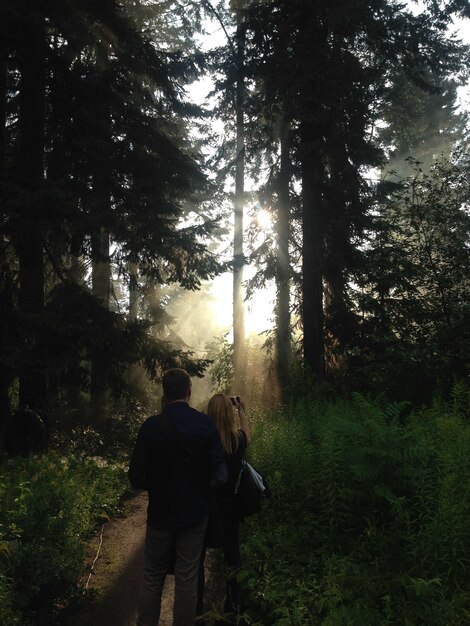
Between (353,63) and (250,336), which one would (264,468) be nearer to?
(353,63)

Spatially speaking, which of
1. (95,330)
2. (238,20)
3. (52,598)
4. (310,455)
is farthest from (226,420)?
(238,20)

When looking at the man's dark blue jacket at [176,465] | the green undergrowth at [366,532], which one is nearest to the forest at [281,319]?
the green undergrowth at [366,532]

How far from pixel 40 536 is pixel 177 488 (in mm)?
2407

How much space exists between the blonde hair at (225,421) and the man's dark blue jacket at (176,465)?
1.79ft

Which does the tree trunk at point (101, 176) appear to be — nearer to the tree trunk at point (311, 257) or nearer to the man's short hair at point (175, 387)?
the tree trunk at point (311, 257)

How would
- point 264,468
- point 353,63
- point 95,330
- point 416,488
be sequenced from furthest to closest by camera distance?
point 353,63 < point 95,330 < point 264,468 < point 416,488

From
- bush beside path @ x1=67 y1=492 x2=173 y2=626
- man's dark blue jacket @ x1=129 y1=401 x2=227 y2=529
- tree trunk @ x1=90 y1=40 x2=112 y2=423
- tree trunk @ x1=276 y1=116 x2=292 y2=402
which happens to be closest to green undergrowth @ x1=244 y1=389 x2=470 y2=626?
man's dark blue jacket @ x1=129 y1=401 x2=227 y2=529

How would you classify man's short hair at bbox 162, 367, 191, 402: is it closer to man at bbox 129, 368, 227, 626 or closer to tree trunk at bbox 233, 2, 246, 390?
man at bbox 129, 368, 227, 626

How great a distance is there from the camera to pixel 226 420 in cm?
479

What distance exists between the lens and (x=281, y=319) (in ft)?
63.5

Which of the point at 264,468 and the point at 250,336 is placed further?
the point at 250,336

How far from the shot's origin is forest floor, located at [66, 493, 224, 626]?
208 inches

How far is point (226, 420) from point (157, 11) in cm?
1986

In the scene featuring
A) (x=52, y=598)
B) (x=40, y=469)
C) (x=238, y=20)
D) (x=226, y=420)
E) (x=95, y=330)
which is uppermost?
(x=238, y=20)
